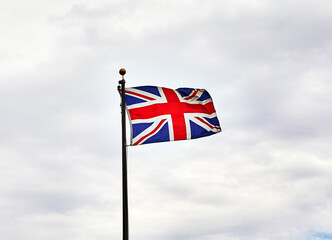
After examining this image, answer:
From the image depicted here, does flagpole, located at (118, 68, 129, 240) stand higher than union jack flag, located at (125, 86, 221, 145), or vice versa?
union jack flag, located at (125, 86, 221, 145)

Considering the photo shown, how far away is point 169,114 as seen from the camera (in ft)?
72.5

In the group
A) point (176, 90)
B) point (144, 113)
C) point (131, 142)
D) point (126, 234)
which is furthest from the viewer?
point (176, 90)

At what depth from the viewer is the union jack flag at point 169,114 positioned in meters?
21.0

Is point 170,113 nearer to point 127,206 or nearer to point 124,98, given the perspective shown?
point 124,98

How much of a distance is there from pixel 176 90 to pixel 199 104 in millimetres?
1145

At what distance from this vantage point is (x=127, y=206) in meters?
18.7

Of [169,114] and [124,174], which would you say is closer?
[124,174]

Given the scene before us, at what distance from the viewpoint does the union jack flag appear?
2103cm

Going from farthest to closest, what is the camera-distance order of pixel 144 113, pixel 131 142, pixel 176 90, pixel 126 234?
pixel 176 90, pixel 144 113, pixel 131 142, pixel 126 234

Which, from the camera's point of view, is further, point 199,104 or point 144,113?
point 199,104

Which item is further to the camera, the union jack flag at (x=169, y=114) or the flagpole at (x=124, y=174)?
the union jack flag at (x=169, y=114)

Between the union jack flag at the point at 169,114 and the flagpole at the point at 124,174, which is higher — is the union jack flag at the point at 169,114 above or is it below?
above

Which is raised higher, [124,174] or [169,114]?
[169,114]

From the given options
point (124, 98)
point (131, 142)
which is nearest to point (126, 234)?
point (131, 142)
